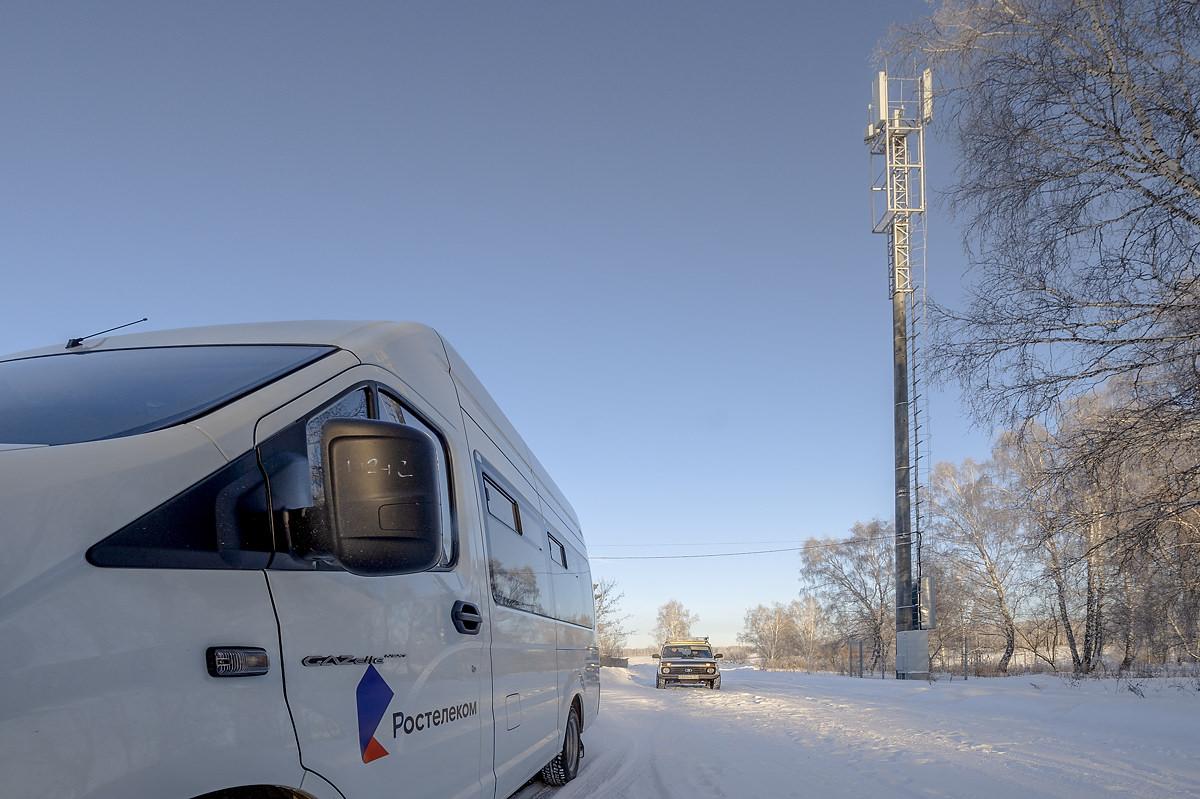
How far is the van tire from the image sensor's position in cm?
698

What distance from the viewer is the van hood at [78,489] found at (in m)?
1.54

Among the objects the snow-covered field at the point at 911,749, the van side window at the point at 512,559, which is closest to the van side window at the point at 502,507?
the van side window at the point at 512,559

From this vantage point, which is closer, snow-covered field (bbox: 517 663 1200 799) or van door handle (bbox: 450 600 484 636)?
van door handle (bbox: 450 600 484 636)

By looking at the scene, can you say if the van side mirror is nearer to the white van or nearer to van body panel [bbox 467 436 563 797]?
→ the white van

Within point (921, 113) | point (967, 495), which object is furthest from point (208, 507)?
point (967, 495)

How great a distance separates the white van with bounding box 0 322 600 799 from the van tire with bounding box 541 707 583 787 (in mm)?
3557

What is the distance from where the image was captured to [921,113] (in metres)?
9.62

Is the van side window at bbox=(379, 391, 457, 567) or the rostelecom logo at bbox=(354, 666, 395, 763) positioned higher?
the van side window at bbox=(379, 391, 457, 567)

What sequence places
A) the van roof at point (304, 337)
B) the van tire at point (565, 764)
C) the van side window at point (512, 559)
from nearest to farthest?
1. the van roof at point (304, 337)
2. the van side window at point (512, 559)
3. the van tire at point (565, 764)

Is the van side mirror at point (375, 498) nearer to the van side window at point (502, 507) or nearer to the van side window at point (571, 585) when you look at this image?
the van side window at point (502, 507)

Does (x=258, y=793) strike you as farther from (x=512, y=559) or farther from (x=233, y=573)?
(x=512, y=559)

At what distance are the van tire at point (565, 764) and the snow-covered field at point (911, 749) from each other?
11 centimetres

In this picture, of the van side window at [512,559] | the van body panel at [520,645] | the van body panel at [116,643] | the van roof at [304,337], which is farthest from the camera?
the van side window at [512,559]

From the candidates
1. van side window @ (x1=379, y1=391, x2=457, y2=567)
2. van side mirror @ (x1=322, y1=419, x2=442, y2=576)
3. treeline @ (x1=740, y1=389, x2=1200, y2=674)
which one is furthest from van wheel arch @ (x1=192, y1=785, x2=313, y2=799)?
treeline @ (x1=740, y1=389, x2=1200, y2=674)
